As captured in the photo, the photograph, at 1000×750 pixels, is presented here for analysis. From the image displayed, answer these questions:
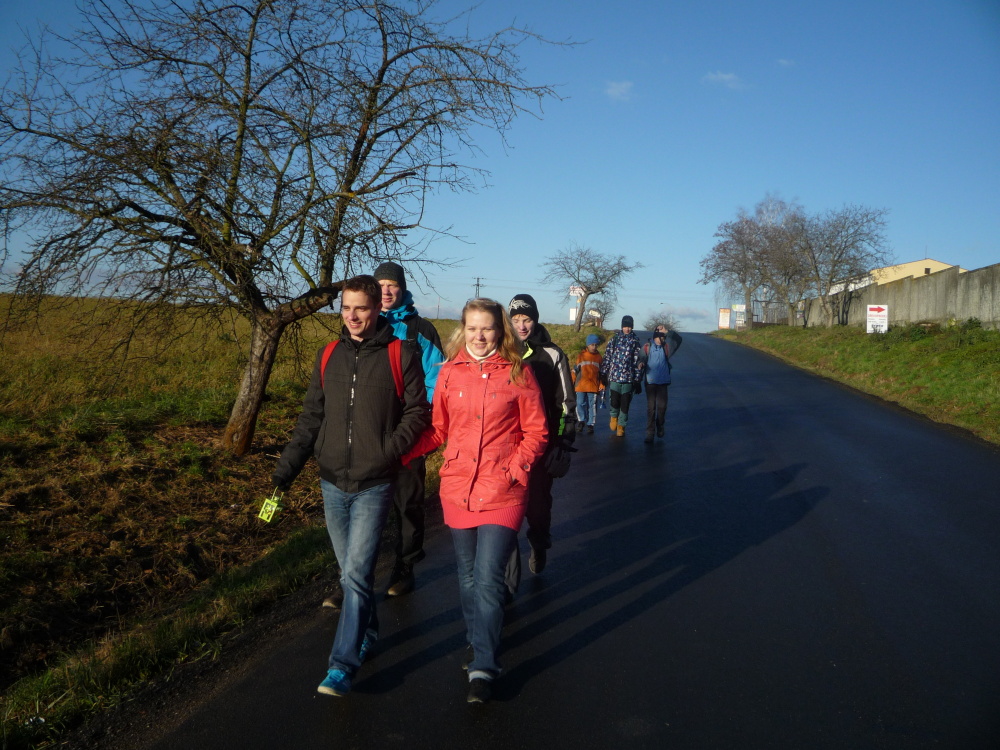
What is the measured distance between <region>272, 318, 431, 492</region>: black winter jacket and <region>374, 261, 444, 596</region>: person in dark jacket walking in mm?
921

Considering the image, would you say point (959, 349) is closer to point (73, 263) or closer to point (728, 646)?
point (728, 646)

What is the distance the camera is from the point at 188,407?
995cm

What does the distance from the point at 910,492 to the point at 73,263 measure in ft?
28.6

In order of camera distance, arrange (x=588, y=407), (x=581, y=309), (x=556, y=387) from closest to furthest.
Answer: (x=556, y=387), (x=588, y=407), (x=581, y=309)

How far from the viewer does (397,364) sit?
3996mm

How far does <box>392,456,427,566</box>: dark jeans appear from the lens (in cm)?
496

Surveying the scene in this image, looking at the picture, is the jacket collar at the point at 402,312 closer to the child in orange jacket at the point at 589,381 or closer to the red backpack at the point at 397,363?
the red backpack at the point at 397,363

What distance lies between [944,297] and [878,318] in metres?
3.20

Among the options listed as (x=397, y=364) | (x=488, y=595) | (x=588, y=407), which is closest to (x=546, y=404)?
(x=397, y=364)

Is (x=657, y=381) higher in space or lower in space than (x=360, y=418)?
lower

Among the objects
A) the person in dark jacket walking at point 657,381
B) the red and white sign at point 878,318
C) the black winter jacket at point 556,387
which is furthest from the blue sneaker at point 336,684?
the red and white sign at point 878,318

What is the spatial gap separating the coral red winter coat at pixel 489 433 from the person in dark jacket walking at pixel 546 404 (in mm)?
1050

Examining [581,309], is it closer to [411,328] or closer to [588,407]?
[588,407]

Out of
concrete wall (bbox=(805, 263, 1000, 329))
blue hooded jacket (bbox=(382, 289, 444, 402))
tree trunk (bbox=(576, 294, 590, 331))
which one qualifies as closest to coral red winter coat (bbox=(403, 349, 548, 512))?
blue hooded jacket (bbox=(382, 289, 444, 402))
